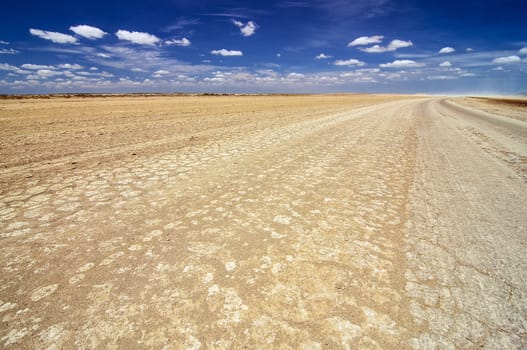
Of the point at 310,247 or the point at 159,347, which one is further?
the point at 310,247

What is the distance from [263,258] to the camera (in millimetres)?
2451

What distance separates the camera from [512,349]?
157cm

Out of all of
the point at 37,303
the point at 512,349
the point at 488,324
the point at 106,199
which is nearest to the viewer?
the point at 512,349

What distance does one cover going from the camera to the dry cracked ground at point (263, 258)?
170 centimetres

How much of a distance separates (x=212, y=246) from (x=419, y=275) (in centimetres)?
197

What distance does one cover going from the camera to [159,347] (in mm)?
1582

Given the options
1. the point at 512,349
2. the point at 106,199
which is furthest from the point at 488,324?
the point at 106,199

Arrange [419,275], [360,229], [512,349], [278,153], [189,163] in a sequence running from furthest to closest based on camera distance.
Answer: [278,153] < [189,163] < [360,229] < [419,275] < [512,349]

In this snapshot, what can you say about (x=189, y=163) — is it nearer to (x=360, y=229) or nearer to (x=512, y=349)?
(x=360, y=229)

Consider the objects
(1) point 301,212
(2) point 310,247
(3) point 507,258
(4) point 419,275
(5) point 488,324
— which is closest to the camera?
(5) point 488,324

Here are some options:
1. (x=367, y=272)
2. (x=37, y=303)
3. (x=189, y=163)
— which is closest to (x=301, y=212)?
(x=367, y=272)

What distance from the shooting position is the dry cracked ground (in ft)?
5.57

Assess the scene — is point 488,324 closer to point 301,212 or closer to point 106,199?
point 301,212

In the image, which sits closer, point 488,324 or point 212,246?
point 488,324
